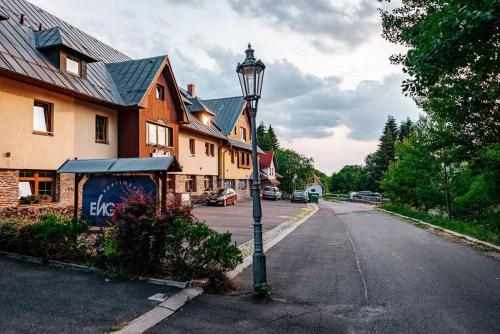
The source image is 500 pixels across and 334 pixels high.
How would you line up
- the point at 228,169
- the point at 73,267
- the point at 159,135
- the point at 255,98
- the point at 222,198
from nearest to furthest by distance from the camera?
1. the point at 255,98
2. the point at 73,267
3. the point at 159,135
4. the point at 222,198
5. the point at 228,169

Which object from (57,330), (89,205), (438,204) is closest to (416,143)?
(438,204)

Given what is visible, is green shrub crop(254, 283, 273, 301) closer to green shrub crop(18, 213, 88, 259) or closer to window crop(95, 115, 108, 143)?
green shrub crop(18, 213, 88, 259)

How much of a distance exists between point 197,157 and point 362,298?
79.8 feet

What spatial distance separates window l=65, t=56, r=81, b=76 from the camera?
56.4 feet

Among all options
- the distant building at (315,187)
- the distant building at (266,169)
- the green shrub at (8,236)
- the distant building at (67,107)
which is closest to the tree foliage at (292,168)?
the distant building at (266,169)

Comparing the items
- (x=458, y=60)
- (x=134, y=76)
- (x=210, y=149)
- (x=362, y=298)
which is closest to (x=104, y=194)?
(x=362, y=298)

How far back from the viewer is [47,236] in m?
7.75

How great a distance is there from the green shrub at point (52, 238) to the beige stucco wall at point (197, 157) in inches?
700

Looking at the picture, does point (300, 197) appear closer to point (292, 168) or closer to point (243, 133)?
point (243, 133)

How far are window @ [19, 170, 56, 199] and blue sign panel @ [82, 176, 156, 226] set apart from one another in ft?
24.2

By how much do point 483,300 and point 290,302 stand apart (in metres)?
3.47

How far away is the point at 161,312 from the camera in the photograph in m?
5.33

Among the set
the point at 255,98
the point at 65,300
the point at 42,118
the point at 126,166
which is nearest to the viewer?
the point at 65,300

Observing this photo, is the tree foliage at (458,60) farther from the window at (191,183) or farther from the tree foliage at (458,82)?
the window at (191,183)
